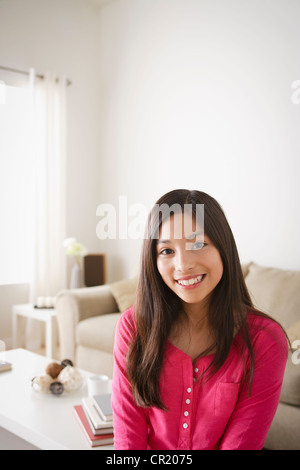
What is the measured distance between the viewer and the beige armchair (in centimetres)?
264

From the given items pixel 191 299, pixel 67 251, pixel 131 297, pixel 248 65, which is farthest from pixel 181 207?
pixel 67 251

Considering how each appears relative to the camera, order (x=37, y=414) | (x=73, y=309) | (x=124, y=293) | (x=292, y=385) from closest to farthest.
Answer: (x=37, y=414) < (x=292, y=385) < (x=73, y=309) < (x=124, y=293)

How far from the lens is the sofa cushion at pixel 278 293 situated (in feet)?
7.38

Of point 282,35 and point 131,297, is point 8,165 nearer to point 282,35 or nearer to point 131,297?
point 131,297

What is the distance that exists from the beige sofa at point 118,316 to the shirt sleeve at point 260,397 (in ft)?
3.16

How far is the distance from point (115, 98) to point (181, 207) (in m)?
3.16

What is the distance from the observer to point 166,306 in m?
1.01

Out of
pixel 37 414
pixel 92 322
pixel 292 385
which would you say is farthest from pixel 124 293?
pixel 37 414

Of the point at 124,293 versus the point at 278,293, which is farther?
the point at 124,293

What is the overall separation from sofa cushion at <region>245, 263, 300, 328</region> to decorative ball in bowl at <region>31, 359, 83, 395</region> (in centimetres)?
89

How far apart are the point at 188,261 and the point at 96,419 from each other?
2.34 feet

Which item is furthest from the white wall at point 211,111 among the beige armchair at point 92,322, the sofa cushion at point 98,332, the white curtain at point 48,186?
the sofa cushion at point 98,332

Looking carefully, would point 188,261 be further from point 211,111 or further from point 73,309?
point 211,111

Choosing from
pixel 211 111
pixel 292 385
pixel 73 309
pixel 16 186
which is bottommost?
pixel 292 385
